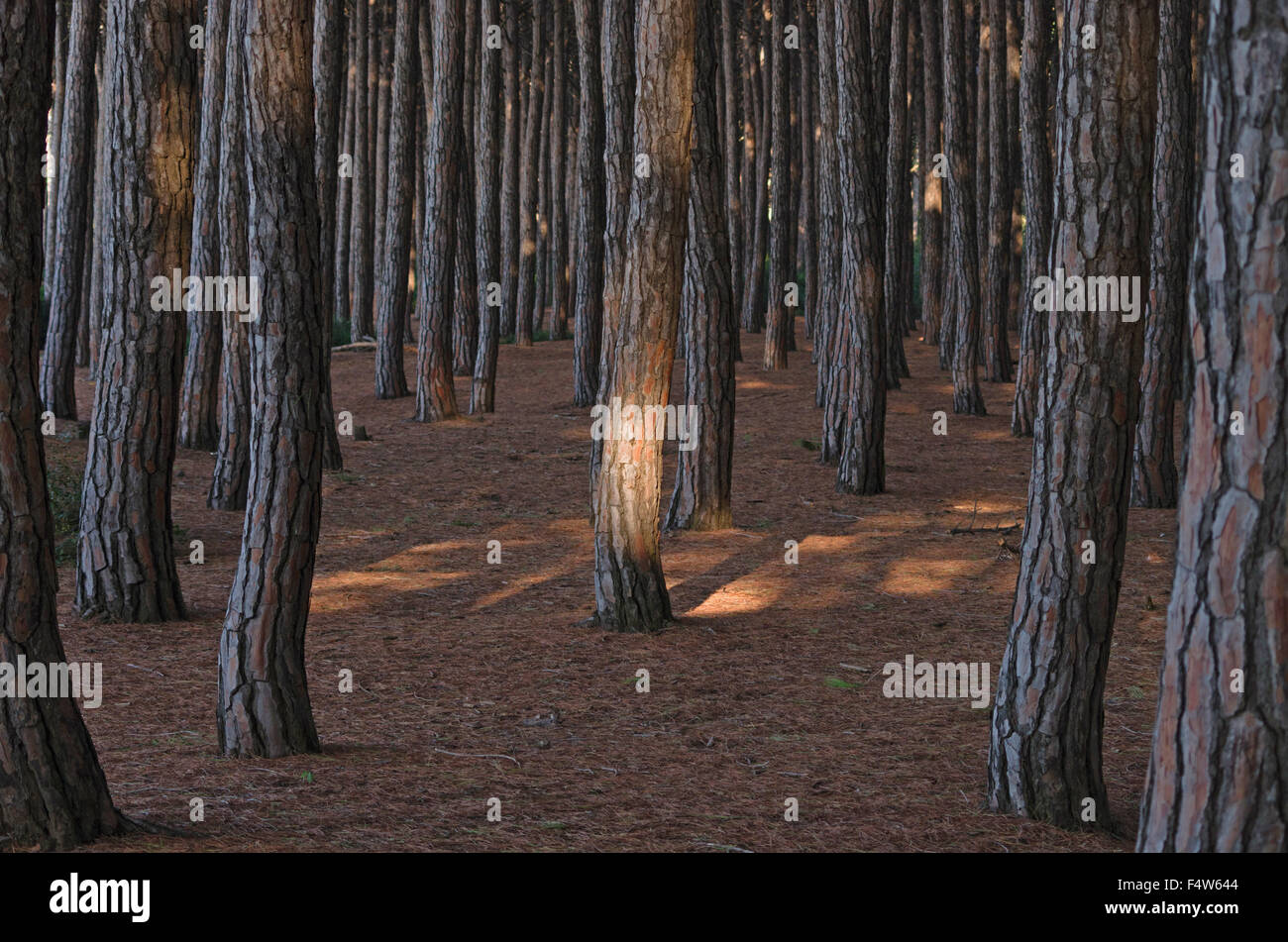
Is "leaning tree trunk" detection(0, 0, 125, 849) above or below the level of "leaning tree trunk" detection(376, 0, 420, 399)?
below

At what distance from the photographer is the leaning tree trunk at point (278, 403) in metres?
5.67

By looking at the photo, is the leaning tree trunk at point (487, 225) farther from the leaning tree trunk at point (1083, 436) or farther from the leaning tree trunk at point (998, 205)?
the leaning tree trunk at point (1083, 436)

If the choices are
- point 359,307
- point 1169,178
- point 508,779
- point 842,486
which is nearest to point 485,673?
point 508,779

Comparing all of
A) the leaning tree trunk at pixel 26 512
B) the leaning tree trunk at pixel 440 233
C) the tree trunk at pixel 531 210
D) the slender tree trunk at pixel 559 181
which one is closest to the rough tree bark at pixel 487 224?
the leaning tree trunk at pixel 440 233

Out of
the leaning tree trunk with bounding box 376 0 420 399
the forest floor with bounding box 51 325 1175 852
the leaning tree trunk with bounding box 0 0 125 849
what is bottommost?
the forest floor with bounding box 51 325 1175 852

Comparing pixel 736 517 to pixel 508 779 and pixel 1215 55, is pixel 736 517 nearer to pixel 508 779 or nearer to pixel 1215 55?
pixel 508 779

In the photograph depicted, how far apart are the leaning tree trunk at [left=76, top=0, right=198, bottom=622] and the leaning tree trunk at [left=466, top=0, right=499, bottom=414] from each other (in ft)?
31.6

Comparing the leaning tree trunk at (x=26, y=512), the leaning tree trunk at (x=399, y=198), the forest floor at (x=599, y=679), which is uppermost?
the leaning tree trunk at (x=399, y=198)

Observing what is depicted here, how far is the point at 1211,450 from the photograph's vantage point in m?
3.07

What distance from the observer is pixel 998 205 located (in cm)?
1897

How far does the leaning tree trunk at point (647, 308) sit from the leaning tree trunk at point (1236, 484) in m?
5.25

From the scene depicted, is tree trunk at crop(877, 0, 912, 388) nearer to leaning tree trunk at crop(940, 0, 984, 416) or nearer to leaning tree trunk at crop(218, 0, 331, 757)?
leaning tree trunk at crop(940, 0, 984, 416)

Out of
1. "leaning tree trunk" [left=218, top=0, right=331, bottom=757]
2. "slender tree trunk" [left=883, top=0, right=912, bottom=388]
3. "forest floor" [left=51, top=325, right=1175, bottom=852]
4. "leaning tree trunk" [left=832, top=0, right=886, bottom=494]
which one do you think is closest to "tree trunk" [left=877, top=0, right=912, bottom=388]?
"slender tree trunk" [left=883, top=0, right=912, bottom=388]

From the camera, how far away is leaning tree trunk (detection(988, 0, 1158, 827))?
5.03 metres
